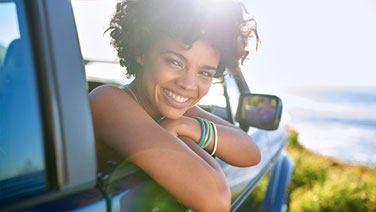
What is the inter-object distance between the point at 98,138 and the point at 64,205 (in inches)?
16.8

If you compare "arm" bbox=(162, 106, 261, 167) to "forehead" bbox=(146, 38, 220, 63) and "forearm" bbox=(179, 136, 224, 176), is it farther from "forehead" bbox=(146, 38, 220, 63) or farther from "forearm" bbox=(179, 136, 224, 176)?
"forehead" bbox=(146, 38, 220, 63)

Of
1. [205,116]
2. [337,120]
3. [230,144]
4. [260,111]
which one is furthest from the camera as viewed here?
[337,120]

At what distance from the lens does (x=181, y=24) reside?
156cm

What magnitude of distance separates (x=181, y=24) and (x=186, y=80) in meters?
0.27

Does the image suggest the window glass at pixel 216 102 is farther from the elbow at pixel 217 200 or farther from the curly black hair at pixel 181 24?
the elbow at pixel 217 200

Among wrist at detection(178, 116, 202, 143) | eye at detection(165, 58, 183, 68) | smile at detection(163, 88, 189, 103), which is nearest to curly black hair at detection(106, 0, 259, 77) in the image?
eye at detection(165, 58, 183, 68)

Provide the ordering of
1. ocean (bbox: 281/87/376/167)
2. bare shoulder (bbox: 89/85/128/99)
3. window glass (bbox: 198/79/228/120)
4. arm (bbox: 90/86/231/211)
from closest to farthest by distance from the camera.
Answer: arm (bbox: 90/86/231/211), bare shoulder (bbox: 89/85/128/99), window glass (bbox: 198/79/228/120), ocean (bbox: 281/87/376/167)

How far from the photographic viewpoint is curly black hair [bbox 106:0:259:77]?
1.58m

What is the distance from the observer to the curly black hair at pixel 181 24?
1583 mm

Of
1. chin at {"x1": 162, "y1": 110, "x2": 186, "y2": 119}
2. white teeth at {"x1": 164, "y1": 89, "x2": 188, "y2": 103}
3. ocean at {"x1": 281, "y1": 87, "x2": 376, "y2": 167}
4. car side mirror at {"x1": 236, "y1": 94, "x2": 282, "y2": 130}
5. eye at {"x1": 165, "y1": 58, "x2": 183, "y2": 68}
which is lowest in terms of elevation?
ocean at {"x1": 281, "y1": 87, "x2": 376, "y2": 167}

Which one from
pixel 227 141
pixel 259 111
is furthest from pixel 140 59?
pixel 259 111

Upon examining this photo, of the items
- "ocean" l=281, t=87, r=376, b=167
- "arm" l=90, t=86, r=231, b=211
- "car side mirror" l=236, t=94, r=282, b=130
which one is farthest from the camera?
"ocean" l=281, t=87, r=376, b=167

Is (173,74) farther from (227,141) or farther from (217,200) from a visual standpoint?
(217,200)

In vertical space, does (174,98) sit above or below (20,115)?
below
